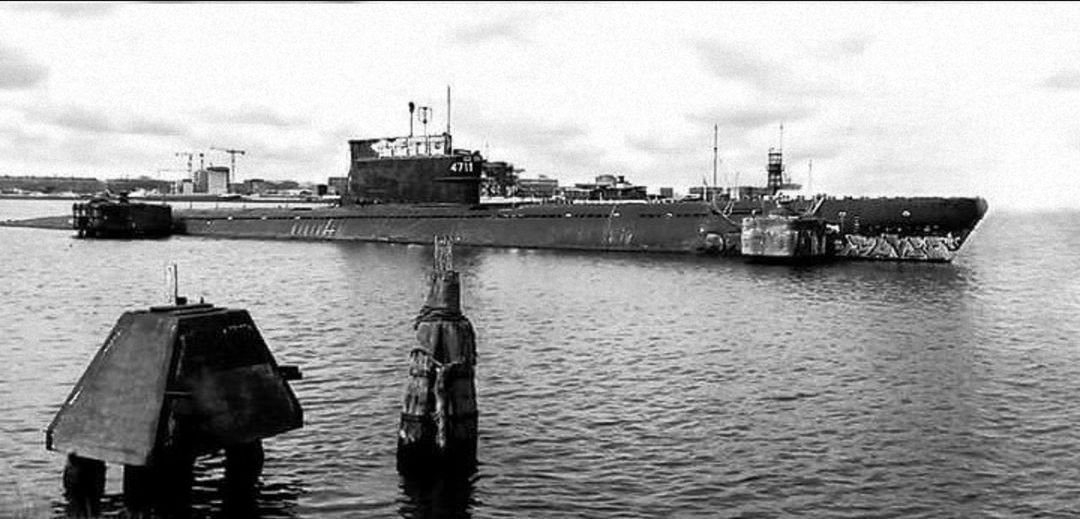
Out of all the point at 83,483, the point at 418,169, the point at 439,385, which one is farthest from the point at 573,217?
the point at 83,483

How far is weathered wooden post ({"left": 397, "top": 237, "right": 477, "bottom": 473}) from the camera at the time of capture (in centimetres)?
1980

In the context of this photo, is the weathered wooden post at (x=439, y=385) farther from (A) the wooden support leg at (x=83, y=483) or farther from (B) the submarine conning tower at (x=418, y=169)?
(B) the submarine conning tower at (x=418, y=169)

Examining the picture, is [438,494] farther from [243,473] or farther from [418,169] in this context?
[418,169]

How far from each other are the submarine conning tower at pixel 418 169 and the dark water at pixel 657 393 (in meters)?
26.0

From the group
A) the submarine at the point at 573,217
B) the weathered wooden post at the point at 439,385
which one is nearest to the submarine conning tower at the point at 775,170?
the submarine at the point at 573,217

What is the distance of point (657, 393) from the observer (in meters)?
28.2

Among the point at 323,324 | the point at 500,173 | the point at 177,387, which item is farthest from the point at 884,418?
the point at 500,173

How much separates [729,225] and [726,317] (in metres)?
35.6

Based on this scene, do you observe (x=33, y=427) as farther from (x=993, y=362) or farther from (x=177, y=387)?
(x=993, y=362)

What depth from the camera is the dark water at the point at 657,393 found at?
1917 centimetres

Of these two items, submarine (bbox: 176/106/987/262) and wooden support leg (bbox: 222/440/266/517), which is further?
submarine (bbox: 176/106/987/262)

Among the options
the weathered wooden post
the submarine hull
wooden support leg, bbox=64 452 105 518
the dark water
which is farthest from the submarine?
wooden support leg, bbox=64 452 105 518

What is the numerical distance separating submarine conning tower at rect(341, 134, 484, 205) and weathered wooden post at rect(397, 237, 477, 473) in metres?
67.6

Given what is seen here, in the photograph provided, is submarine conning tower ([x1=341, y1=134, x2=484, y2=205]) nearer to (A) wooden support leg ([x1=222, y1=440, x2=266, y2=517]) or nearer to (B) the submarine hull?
(B) the submarine hull
